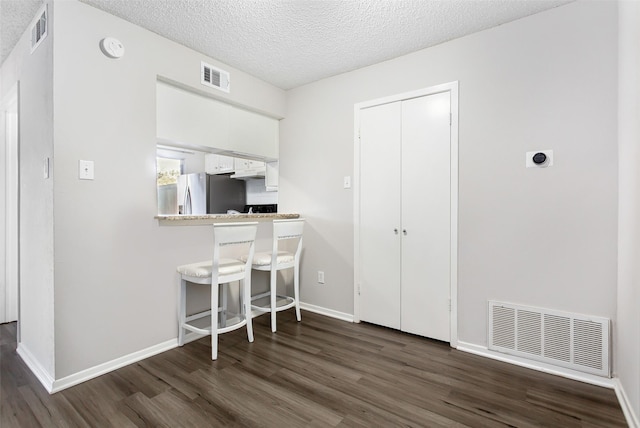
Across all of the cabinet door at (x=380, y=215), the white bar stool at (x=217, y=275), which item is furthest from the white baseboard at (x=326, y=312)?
the white bar stool at (x=217, y=275)

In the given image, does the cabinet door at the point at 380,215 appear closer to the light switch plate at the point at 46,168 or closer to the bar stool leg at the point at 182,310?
the bar stool leg at the point at 182,310

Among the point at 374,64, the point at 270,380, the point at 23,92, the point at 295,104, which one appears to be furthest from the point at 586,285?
the point at 23,92

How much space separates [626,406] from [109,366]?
311 cm

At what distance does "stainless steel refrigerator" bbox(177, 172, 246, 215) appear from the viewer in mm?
4055

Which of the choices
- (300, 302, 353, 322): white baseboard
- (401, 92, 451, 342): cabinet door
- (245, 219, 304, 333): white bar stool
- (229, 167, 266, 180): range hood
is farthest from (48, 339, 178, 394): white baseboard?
(229, 167, 266, 180): range hood

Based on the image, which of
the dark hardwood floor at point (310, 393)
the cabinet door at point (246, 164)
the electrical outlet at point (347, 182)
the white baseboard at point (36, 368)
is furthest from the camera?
the cabinet door at point (246, 164)

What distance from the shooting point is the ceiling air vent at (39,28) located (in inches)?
77.2

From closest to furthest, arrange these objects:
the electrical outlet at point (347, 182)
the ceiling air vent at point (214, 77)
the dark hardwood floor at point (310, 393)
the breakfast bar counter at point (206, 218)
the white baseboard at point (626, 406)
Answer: the white baseboard at point (626, 406), the dark hardwood floor at point (310, 393), the breakfast bar counter at point (206, 218), the ceiling air vent at point (214, 77), the electrical outlet at point (347, 182)

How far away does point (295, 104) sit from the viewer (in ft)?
11.5


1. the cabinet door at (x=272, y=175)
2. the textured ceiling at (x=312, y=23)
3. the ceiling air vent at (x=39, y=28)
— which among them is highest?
the textured ceiling at (x=312, y=23)

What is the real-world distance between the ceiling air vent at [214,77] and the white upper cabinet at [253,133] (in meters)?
0.27

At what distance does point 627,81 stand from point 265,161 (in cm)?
316

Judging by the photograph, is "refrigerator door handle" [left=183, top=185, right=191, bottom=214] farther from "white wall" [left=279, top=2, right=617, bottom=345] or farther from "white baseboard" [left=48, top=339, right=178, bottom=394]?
"white wall" [left=279, top=2, right=617, bottom=345]

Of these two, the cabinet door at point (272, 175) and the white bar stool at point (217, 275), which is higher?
the cabinet door at point (272, 175)
